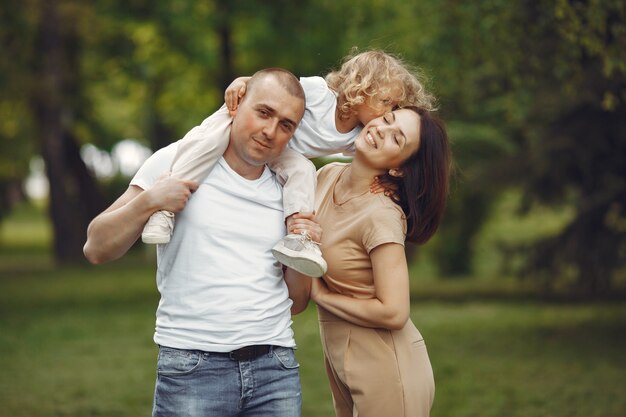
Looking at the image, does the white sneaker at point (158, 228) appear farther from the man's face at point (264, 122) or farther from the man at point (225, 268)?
the man's face at point (264, 122)

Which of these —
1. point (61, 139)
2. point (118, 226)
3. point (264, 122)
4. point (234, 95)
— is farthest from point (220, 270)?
point (61, 139)

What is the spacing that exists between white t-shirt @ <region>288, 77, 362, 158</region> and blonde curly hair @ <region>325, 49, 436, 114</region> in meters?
0.06

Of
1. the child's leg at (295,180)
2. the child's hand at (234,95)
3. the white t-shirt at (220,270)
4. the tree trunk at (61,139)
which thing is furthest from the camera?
the tree trunk at (61,139)

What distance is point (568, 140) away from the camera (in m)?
13.2

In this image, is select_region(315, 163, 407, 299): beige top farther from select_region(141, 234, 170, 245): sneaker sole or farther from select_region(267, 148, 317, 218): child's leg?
select_region(141, 234, 170, 245): sneaker sole

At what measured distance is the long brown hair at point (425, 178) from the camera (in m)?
3.83

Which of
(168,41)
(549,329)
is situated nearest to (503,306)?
(549,329)

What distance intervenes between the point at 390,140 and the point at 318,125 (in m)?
0.28

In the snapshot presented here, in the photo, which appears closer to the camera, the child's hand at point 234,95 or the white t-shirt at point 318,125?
the child's hand at point 234,95

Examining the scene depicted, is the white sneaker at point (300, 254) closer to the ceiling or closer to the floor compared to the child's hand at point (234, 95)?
closer to the floor

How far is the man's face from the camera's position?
3.55m

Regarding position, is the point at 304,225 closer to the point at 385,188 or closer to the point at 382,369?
the point at 385,188

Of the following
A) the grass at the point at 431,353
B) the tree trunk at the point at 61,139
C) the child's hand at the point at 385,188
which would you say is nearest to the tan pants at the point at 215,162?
the child's hand at the point at 385,188

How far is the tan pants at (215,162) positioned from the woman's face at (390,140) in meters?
0.22
